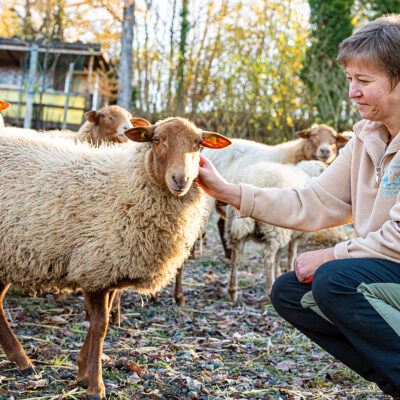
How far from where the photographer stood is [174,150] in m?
2.96

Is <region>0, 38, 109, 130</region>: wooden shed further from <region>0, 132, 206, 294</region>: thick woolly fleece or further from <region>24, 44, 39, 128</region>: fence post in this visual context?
<region>0, 132, 206, 294</region>: thick woolly fleece

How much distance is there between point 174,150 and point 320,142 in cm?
510

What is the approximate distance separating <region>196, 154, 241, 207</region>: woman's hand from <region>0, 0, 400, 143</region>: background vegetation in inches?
399

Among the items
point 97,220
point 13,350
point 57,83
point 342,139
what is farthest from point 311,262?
point 57,83

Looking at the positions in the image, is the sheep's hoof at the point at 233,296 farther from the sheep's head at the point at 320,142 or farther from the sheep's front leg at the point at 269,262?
the sheep's head at the point at 320,142

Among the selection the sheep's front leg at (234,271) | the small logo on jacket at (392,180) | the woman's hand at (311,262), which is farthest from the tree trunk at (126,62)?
the small logo on jacket at (392,180)

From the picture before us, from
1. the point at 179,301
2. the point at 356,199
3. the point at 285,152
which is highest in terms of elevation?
the point at 356,199

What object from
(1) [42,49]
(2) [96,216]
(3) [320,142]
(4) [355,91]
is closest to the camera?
(4) [355,91]

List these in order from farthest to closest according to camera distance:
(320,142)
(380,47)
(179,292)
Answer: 1. (320,142)
2. (179,292)
3. (380,47)

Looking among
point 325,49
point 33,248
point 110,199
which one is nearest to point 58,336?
point 33,248

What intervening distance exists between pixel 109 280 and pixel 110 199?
0.53 meters

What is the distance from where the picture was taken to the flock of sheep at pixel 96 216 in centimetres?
295

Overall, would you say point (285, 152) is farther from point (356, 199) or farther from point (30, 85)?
point (30, 85)

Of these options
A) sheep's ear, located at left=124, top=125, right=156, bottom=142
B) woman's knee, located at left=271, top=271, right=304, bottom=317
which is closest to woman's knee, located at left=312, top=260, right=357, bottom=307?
woman's knee, located at left=271, top=271, right=304, bottom=317
